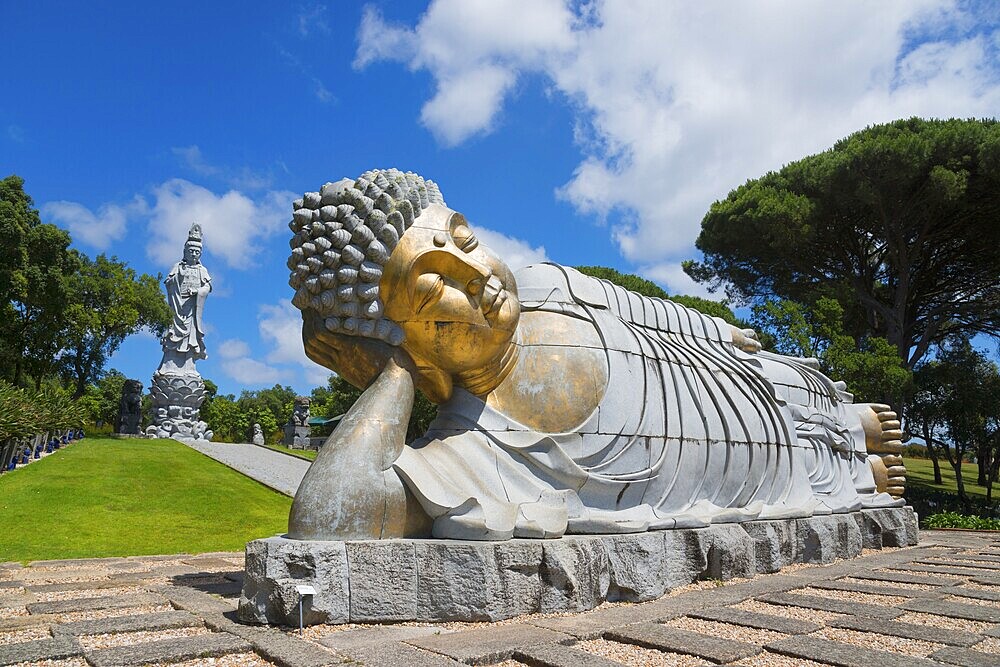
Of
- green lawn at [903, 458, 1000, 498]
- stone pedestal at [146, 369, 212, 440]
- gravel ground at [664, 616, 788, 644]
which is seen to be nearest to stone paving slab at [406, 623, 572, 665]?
gravel ground at [664, 616, 788, 644]

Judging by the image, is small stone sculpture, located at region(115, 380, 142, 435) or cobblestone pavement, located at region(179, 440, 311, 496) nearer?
cobblestone pavement, located at region(179, 440, 311, 496)

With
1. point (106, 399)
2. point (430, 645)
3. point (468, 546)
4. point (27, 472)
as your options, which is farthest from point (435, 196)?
point (106, 399)

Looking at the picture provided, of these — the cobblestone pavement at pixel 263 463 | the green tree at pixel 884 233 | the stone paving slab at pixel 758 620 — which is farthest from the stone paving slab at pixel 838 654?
the green tree at pixel 884 233

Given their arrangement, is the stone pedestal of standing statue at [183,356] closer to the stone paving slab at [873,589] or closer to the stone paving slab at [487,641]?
the stone paving slab at [873,589]

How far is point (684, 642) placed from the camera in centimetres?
393

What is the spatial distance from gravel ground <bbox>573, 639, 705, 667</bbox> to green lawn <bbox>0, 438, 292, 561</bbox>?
252 inches

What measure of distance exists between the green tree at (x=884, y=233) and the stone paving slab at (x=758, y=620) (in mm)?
15745

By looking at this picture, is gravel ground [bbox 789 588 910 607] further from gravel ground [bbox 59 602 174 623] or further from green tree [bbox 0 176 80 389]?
green tree [bbox 0 176 80 389]

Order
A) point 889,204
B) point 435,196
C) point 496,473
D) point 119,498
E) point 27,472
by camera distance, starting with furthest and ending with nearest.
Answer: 1. point 889,204
2. point 27,472
3. point 119,498
4. point 435,196
5. point 496,473

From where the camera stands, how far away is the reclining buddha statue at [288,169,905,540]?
4.70 meters

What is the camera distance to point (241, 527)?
437 inches

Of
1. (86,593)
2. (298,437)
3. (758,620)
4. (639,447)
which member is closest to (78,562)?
(86,593)

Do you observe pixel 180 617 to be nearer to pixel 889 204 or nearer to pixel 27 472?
pixel 27 472

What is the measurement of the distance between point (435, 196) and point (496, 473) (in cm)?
214
